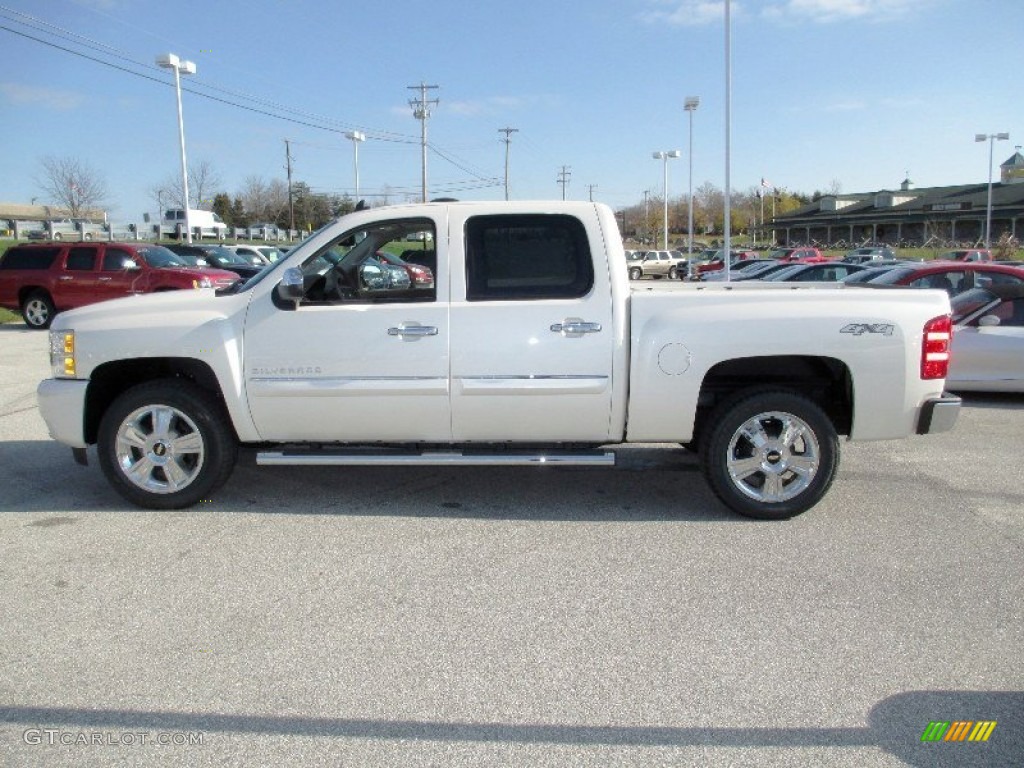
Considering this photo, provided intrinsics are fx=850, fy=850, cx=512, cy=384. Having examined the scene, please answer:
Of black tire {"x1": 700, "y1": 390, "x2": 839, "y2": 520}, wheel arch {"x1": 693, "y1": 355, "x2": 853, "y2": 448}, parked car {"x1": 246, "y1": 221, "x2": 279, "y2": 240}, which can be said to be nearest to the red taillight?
wheel arch {"x1": 693, "y1": 355, "x2": 853, "y2": 448}

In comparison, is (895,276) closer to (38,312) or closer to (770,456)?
(770,456)

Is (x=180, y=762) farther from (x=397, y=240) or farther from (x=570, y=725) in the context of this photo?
(x=397, y=240)

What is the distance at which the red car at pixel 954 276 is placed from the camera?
1134cm

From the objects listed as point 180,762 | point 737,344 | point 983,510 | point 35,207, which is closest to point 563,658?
point 180,762

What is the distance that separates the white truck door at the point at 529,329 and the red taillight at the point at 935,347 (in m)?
1.91

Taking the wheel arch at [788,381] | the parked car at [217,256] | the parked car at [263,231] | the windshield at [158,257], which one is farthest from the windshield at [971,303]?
the parked car at [263,231]

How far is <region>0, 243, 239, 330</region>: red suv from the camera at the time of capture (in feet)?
56.9

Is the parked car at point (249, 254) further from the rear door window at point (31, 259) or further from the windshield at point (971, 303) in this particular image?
the windshield at point (971, 303)

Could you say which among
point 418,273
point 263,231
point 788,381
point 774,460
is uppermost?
point 263,231

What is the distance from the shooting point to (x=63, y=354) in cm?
551

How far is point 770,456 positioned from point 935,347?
118 cm

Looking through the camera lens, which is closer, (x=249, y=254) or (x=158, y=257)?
(x=158, y=257)

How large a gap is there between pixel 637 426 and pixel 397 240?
1978 mm

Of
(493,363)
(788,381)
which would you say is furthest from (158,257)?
(788,381)
